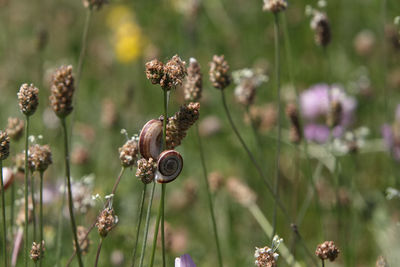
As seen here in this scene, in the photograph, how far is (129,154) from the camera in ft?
3.88

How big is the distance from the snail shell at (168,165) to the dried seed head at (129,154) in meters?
0.20

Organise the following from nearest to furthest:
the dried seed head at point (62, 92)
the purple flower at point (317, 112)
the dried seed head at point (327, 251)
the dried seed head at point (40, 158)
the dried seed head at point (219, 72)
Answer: the dried seed head at point (62, 92), the dried seed head at point (327, 251), the dried seed head at point (40, 158), the dried seed head at point (219, 72), the purple flower at point (317, 112)

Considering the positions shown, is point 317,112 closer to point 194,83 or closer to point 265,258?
point 194,83

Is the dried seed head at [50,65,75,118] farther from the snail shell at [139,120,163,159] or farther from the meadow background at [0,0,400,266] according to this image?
the meadow background at [0,0,400,266]

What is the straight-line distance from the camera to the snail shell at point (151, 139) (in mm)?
983

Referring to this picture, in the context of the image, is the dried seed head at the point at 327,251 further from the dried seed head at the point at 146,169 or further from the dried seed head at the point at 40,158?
the dried seed head at the point at 40,158

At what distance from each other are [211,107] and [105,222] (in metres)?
2.26

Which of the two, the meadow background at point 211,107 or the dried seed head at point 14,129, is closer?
the dried seed head at point 14,129

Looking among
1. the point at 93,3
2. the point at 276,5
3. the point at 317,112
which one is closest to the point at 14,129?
the point at 93,3

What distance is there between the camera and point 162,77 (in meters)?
1.00

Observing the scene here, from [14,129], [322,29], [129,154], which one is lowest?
[129,154]

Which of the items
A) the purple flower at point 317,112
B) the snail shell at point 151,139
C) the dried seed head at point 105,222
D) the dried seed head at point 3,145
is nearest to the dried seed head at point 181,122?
the snail shell at point 151,139

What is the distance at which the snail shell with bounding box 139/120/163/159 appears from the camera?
3.23ft

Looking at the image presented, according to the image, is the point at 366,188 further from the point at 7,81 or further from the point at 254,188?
the point at 7,81
